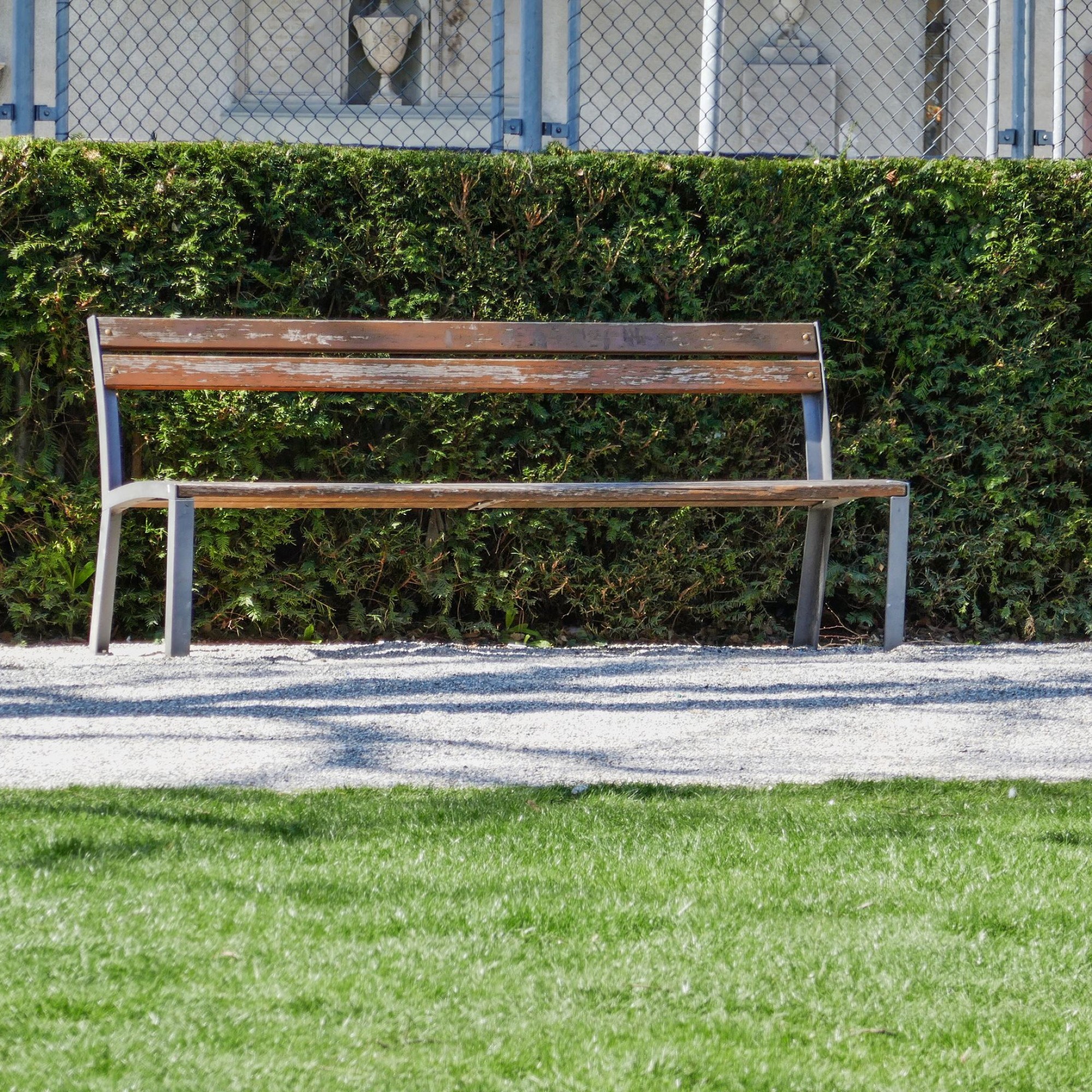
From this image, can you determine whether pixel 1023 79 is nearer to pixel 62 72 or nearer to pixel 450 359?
pixel 450 359

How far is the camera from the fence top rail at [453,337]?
454 centimetres

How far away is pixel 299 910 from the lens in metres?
1.98

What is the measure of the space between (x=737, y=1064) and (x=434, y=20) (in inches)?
343

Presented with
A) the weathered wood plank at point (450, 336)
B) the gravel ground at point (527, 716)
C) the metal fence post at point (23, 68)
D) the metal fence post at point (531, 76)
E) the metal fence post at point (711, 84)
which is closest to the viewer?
the gravel ground at point (527, 716)

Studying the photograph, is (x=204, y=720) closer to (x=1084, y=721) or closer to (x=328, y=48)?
(x=1084, y=721)

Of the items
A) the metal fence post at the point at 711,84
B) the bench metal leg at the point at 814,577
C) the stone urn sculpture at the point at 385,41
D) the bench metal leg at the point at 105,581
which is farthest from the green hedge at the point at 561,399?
the stone urn sculpture at the point at 385,41

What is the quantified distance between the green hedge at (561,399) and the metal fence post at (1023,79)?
50 centimetres

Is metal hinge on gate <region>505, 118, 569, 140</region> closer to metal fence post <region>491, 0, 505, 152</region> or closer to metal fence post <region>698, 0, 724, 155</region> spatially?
metal fence post <region>491, 0, 505, 152</region>

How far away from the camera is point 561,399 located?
16.2ft

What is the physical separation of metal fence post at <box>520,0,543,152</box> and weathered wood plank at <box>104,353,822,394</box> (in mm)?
1037

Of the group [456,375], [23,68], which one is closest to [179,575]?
[456,375]

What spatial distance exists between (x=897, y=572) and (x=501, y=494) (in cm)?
134

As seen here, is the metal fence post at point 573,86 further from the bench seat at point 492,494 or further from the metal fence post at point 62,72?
the metal fence post at point 62,72

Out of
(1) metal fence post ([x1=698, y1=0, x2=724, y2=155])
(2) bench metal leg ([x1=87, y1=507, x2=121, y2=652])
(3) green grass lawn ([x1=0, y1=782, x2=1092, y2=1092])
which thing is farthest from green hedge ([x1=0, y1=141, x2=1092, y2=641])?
(3) green grass lawn ([x1=0, y1=782, x2=1092, y2=1092])
